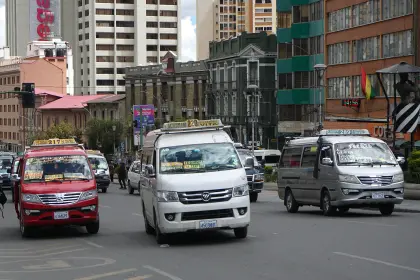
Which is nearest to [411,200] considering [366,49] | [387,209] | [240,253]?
[387,209]

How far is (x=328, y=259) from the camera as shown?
1544cm

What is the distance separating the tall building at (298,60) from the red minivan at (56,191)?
4971cm

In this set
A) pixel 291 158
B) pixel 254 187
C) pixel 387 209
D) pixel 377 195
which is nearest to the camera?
pixel 377 195

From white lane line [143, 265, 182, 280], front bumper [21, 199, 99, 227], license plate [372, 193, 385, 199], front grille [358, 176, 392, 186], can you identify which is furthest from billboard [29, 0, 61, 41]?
white lane line [143, 265, 182, 280]

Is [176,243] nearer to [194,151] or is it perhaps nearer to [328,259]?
[194,151]

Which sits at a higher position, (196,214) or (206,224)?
(196,214)

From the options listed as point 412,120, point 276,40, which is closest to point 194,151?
point 412,120

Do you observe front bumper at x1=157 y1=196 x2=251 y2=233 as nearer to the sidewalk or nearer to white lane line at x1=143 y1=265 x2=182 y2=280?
white lane line at x1=143 y1=265 x2=182 y2=280

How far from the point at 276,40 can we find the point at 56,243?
2614 inches

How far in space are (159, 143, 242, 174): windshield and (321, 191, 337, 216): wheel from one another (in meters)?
6.55

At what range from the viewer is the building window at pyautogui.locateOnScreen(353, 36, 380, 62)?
63772 millimetres

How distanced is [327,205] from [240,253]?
892 centimetres

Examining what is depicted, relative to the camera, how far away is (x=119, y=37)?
16900 cm

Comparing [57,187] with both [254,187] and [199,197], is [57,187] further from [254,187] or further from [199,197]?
[254,187]
